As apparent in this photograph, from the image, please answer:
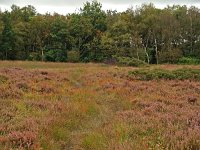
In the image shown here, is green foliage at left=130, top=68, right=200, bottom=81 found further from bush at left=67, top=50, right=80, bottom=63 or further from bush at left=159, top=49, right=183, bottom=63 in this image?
bush at left=67, top=50, right=80, bottom=63

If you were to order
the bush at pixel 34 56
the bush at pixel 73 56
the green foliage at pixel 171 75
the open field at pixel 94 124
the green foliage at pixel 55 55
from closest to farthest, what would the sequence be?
the open field at pixel 94 124, the green foliage at pixel 171 75, the bush at pixel 73 56, the bush at pixel 34 56, the green foliage at pixel 55 55

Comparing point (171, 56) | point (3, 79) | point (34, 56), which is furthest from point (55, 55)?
point (3, 79)

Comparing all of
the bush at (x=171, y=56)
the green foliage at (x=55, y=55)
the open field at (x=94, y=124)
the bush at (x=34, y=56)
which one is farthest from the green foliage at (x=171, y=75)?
the bush at (x=34, y=56)

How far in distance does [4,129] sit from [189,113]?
219 inches

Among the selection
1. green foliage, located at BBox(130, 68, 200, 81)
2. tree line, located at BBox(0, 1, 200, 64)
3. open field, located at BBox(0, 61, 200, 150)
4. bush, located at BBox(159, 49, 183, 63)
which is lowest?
open field, located at BBox(0, 61, 200, 150)

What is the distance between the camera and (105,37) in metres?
73.9

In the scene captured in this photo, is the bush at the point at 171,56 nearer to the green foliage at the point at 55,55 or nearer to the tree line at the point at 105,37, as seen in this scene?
the tree line at the point at 105,37

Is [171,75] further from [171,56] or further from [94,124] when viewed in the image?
[171,56]

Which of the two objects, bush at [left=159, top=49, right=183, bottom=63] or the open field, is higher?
bush at [left=159, top=49, right=183, bottom=63]

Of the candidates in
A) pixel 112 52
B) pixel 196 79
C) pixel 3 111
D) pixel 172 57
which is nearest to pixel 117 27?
pixel 112 52

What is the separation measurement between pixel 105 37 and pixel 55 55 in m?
11.8

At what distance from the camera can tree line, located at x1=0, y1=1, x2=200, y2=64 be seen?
7388 centimetres

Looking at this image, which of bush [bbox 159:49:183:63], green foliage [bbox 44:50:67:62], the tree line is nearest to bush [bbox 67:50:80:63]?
the tree line

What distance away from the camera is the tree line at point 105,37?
7388 centimetres
